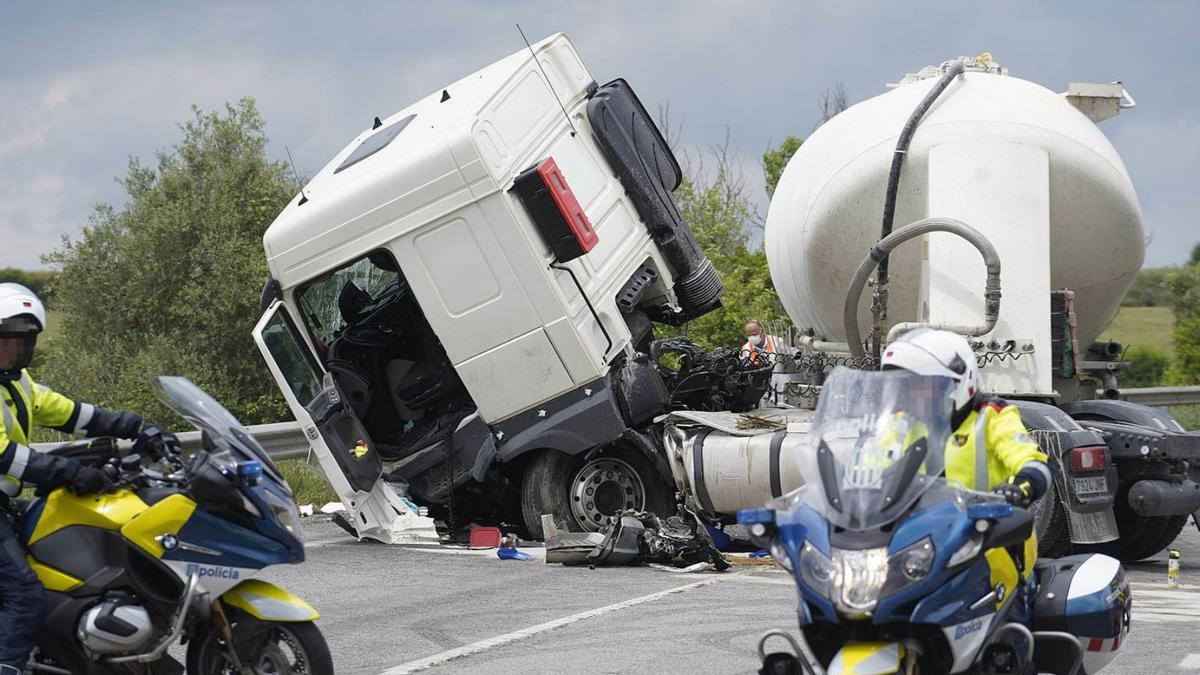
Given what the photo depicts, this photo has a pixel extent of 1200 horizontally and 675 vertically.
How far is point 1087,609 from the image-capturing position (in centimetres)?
524

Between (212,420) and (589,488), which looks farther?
(589,488)

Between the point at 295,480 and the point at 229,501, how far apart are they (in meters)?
9.36

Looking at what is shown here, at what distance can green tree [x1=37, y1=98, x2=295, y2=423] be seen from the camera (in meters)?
34.2

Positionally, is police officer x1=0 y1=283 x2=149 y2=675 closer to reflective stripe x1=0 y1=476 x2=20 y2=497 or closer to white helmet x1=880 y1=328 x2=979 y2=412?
reflective stripe x1=0 y1=476 x2=20 y2=497

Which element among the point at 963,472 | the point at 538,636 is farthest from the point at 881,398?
the point at 538,636

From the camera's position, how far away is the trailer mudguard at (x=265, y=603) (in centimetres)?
545

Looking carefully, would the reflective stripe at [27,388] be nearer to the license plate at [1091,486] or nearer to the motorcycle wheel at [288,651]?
the motorcycle wheel at [288,651]

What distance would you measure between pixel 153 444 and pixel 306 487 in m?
9.03

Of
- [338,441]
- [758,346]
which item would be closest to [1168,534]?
[338,441]

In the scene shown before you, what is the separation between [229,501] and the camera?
541cm

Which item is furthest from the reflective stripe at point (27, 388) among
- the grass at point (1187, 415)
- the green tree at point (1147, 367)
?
the green tree at point (1147, 367)

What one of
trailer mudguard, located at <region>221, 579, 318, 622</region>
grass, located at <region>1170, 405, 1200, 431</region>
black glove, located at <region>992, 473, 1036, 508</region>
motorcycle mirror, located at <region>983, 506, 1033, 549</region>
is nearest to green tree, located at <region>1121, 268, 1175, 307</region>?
grass, located at <region>1170, 405, 1200, 431</region>

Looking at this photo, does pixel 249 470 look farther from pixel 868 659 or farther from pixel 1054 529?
pixel 1054 529

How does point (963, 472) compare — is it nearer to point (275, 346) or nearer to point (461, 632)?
point (461, 632)
